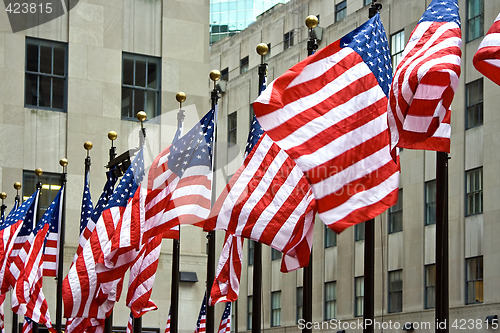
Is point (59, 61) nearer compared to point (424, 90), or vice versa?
point (424, 90)

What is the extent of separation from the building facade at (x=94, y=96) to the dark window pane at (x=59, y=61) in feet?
0.10

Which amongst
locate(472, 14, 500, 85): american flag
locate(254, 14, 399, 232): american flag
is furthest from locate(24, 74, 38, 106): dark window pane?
locate(472, 14, 500, 85): american flag

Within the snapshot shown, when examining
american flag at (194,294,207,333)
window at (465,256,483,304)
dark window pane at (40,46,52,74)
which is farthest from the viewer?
window at (465,256,483,304)

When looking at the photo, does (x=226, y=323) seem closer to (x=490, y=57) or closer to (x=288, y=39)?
(x=490, y=57)

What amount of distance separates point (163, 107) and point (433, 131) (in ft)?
73.2

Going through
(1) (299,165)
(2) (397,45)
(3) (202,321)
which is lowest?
(3) (202,321)

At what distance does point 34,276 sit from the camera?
2809 cm

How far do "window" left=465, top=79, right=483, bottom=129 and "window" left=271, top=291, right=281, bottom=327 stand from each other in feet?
64.5

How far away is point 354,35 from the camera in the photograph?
1603cm

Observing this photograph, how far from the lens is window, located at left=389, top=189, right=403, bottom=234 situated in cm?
5059

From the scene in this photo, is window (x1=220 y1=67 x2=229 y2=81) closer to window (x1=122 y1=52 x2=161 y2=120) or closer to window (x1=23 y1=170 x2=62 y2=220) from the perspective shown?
window (x1=122 y1=52 x2=161 y2=120)

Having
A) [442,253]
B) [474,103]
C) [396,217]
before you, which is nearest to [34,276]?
[442,253]

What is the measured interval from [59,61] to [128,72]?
2334 millimetres

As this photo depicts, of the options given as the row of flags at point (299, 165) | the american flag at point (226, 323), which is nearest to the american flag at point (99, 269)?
the row of flags at point (299, 165)
